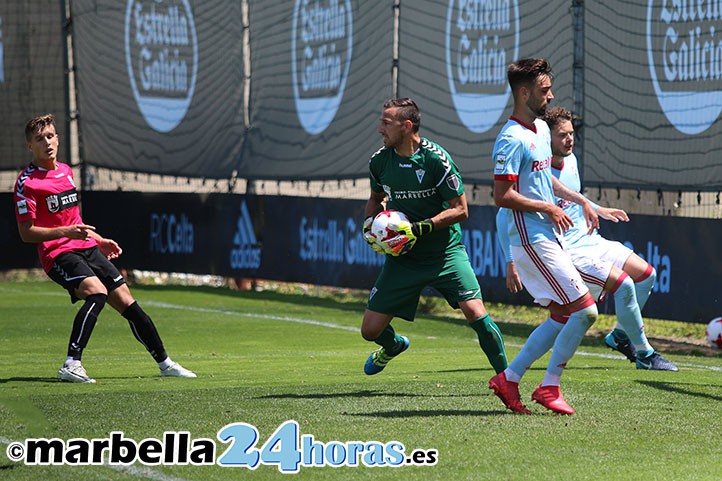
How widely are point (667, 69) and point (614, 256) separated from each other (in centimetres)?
368

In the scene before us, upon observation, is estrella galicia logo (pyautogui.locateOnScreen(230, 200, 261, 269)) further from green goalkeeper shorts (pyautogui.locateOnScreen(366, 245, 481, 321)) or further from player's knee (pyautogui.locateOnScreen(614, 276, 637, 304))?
green goalkeeper shorts (pyautogui.locateOnScreen(366, 245, 481, 321))

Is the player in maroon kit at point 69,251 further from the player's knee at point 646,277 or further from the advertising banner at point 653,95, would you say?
the advertising banner at point 653,95

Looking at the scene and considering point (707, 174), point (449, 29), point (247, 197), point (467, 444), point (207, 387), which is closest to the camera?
point (467, 444)

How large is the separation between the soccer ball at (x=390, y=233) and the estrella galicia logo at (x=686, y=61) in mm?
5876

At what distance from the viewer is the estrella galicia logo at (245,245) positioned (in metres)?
19.3

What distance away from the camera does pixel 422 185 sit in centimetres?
861

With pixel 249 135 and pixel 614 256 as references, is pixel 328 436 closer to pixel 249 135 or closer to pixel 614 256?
pixel 614 256

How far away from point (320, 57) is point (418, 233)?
34.2ft

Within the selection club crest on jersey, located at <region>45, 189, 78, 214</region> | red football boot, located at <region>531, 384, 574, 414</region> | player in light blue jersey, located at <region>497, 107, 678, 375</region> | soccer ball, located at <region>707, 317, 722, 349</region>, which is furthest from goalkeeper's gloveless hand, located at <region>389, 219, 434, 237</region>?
soccer ball, located at <region>707, 317, 722, 349</region>

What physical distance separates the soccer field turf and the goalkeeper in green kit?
615 millimetres

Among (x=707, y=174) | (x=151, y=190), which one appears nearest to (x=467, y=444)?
(x=707, y=174)

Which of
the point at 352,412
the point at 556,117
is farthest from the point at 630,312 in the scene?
the point at 352,412

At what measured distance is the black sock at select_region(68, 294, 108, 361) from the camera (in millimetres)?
10031

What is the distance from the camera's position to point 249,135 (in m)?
19.7
